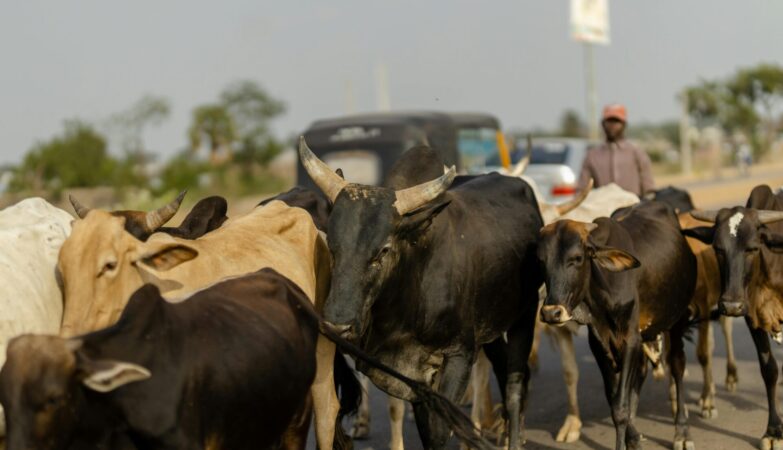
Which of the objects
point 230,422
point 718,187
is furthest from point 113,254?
point 718,187

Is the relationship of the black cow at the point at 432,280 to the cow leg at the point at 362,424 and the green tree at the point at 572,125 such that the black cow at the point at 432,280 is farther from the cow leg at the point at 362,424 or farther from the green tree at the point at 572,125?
the green tree at the point at 572,125

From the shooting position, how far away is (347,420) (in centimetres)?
1010

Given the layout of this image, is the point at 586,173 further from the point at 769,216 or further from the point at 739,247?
the point at 739,247

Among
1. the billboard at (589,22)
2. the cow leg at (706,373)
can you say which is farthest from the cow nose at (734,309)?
the billboard at (589,22)

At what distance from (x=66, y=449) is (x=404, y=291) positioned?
2.58 m

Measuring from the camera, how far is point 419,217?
6938 mm

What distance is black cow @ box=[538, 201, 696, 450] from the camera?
7.98m

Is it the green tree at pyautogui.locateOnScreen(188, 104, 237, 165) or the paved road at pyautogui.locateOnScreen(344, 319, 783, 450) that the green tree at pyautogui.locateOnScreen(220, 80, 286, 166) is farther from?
the paved road at pyautogui.locateOnScreen(344, 319, 783, 450)

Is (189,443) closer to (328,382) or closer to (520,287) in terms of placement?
(328,382)

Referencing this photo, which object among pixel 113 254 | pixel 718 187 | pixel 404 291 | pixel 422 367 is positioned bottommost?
pixel 718 187

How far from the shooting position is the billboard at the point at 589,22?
4544cm

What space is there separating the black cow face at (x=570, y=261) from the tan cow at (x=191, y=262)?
4.51 ft

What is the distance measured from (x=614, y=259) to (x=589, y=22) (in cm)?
3921

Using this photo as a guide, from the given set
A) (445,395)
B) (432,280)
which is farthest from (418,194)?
(445,395)
